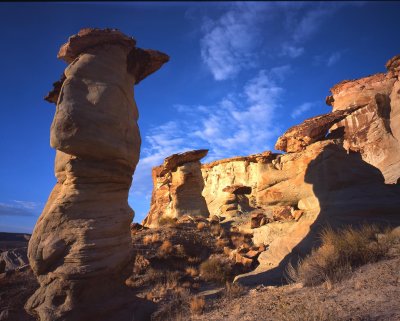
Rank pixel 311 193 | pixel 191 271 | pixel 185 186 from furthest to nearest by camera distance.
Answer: pixel 185 186 < pixel 191 271 < pixel 311 193

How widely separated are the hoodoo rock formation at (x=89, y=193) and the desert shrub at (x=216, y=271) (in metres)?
4.56

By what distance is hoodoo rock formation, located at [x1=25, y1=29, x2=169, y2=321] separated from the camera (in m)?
6.53

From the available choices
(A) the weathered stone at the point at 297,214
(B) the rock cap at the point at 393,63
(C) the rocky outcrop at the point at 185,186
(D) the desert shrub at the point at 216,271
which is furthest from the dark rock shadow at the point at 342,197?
(B) the rock cap at the point at 393,63

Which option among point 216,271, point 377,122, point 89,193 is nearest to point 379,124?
point 377,122

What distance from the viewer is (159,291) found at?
9844mm

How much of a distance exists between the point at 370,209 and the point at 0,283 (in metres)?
12.4

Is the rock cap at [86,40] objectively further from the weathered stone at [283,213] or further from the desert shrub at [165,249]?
the weathered stone at [283,213]

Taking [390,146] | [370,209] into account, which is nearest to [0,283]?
[370,209]

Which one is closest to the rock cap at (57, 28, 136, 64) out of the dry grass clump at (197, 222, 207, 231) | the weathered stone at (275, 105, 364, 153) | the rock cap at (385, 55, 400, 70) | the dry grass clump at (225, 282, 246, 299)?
the dry grass clump at (225, 282, 246, 299)

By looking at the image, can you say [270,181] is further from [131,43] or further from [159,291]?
[131,43]

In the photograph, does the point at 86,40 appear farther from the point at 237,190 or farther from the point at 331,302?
the point at 237,190

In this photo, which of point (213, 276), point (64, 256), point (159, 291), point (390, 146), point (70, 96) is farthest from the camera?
point (390, 146)

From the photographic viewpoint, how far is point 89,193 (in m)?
7.37

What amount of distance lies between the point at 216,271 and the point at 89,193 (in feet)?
20.3
